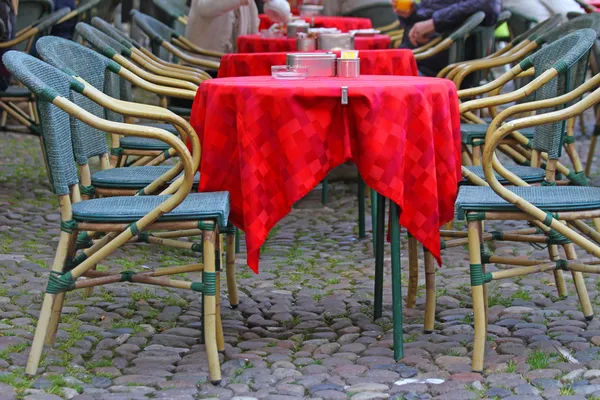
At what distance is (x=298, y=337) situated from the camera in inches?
160

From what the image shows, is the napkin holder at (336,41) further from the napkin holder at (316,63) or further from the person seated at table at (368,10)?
the person seated at table at (368,10)

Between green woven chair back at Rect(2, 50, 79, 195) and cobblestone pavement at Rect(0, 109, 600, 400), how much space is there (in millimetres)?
629

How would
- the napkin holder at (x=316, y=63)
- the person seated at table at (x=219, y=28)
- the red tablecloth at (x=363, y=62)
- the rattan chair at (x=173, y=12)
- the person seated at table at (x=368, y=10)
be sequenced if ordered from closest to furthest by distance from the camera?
the napkin holder at (x=316, y=63)
the red tablecloth at (x=363, y=62)
the person seated at table at (x=219, y=28)
the rattan chair at (x=173, y=12)
the person seated at table at (x=368, y=10)

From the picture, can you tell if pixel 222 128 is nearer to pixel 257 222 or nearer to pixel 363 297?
pixel 257 222

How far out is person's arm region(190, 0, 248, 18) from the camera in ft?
22.0

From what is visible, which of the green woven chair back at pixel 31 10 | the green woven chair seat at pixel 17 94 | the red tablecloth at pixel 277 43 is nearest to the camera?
the red tablecloth at pixel 277 43

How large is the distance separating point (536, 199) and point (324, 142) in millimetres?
756

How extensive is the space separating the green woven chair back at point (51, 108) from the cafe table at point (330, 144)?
1.54ft

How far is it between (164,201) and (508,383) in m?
1.25

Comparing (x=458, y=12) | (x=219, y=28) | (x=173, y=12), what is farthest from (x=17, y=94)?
(x=458, y=12)

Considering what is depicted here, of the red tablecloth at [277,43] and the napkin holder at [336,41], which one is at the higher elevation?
the napkin holder at [336,41]

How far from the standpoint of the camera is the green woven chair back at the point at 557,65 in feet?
13.7

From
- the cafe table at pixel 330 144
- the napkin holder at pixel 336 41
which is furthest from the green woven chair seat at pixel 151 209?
the napkin holder at pixel 336 41

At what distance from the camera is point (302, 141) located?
11.8ft
